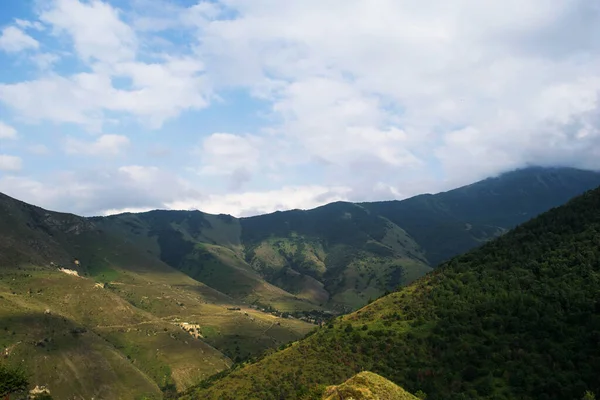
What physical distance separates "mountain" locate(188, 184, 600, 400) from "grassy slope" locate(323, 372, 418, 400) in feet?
186

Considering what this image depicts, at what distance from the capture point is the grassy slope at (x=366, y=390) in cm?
3406

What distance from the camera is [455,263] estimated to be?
479ft

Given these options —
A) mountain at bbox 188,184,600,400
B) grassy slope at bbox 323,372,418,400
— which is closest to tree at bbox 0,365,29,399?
mountain at bbox 188,184,600,400

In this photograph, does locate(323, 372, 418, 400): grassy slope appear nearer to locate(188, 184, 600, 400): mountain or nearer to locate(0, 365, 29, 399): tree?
locate(188, 184, 600, 400): mountain

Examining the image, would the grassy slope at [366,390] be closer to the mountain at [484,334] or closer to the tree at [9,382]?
the mountain at [484,334]

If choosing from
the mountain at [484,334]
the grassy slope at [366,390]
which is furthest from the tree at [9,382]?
the grassy slope at [366,390]

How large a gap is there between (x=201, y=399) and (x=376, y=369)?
163 ft

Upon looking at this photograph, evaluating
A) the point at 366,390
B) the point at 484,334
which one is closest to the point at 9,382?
the point at 366,390

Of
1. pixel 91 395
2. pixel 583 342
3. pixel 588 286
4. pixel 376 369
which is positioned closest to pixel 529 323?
pixel 583 342

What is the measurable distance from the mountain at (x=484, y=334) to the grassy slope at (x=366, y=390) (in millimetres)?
56835

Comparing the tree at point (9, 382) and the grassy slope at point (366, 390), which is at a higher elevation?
the grassy slope at point (366, 390)

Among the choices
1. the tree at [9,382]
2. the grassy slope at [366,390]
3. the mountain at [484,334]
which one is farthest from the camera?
the mountain at [484,334]

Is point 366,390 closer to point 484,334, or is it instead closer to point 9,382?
point 484,334

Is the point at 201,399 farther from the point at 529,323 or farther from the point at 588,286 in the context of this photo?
the point at 588,286
